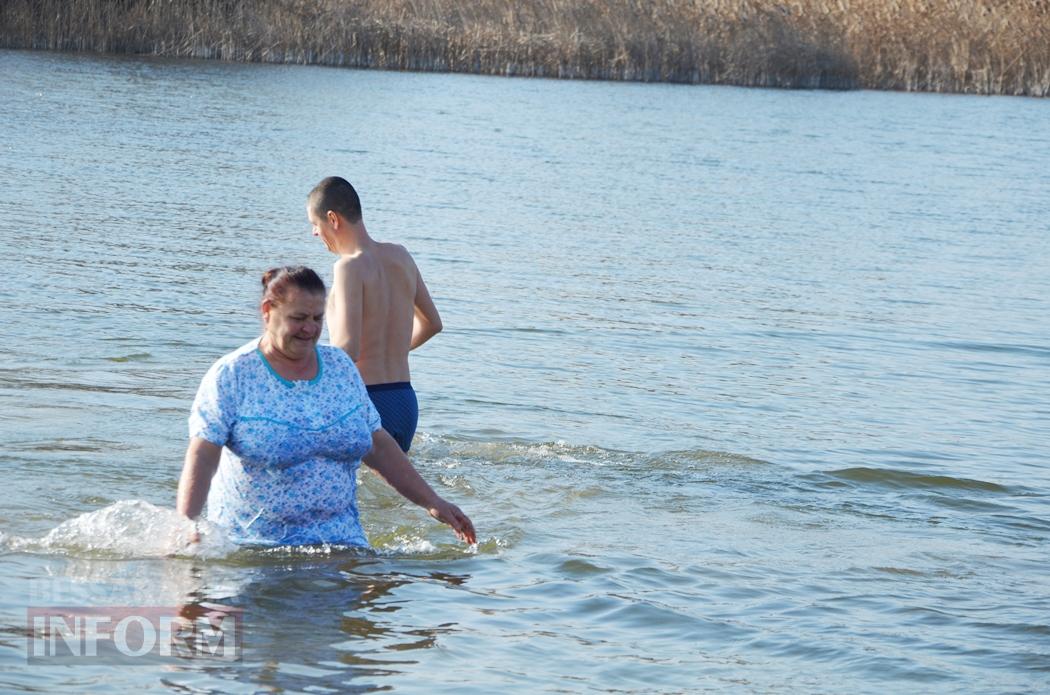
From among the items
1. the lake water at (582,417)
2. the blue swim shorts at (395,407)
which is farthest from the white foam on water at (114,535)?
the blue swim shorts at (395,407)

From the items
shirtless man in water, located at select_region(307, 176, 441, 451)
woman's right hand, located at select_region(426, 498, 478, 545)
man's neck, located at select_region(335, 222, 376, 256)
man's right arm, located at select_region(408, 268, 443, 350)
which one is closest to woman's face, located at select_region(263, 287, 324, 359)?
woman's right hand, located at select_region(426, 498, 478, 545)

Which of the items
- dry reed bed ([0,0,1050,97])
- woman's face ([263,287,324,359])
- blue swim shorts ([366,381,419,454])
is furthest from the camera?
dry reed bed ([0,0,1050,97])

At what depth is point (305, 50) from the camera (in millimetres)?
38219

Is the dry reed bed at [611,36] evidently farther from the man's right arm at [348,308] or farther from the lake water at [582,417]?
the man's right arm at [348,308]

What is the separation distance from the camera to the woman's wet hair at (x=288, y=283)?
5.18m

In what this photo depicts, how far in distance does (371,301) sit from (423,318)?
18.4 inches

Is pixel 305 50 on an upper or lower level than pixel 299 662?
upper

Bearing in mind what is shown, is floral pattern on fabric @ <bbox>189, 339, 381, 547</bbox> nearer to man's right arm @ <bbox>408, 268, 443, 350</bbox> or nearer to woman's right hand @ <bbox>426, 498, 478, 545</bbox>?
woman's right hand @ <bbox>426, 498, 478, 545</bbox>

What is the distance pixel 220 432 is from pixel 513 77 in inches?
1396

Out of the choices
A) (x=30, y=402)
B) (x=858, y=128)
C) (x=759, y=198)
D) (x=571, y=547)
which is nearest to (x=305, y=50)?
(x=858, y=128)

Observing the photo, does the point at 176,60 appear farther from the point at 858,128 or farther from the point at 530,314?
the point at 530,314

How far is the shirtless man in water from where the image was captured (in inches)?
261

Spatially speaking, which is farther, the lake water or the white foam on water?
the white foam on water

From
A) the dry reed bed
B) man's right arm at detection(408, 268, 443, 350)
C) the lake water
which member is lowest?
the lake water
